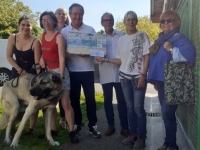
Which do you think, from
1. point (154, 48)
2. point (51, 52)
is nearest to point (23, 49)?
point (51, 52)

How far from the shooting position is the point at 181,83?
13.0 feet

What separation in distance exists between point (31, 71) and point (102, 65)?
4.23 ft

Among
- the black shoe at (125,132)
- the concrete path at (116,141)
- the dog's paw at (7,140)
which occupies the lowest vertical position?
the concrete path at (116,141)

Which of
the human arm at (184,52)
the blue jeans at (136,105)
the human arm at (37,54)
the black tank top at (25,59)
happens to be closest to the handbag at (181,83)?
the human arm at (184,52)

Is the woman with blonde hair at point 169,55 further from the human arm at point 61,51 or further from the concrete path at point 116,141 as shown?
the human arm at point 61,51

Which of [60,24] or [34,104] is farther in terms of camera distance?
[60,24]

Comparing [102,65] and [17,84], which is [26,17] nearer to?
[17,84]

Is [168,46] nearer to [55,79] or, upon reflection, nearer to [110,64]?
[110,64]

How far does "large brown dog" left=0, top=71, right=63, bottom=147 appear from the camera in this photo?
4.56 m

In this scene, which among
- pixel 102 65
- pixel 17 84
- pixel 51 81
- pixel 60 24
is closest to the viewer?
pixel 51 81

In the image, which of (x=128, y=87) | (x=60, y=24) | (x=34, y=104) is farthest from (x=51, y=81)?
Result: (x=60, y=24)

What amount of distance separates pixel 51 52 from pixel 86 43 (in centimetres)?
64

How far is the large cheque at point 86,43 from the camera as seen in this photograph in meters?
5.05

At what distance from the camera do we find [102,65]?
5.48 metres
